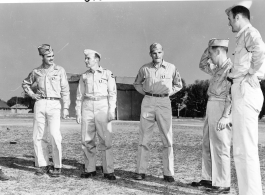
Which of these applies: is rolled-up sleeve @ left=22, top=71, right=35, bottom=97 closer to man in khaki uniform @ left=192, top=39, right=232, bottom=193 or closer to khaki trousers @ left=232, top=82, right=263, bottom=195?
man in khaki uniform @ left=192, top=39, right=232, bottom=193

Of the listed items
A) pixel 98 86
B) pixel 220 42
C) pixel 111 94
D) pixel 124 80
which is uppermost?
pixel 124 80

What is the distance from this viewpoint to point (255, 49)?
10.8 ft

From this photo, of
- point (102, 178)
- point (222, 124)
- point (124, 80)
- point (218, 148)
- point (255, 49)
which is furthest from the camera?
point (124, 80)

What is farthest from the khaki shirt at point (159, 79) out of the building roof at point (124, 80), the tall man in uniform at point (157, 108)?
the building roof at point (124, 80)

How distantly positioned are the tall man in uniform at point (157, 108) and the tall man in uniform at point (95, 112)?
1.68 ft

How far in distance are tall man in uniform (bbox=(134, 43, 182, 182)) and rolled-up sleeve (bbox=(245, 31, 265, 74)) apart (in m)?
2.00

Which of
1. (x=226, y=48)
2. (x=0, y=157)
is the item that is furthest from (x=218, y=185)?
(x=0, y=157)

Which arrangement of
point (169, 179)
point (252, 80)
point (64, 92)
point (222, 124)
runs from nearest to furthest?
point (252, 80) → point (222, 124) → point (169, 179) → point (64, 92)

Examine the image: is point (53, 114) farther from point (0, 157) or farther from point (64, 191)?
point (0, 157)

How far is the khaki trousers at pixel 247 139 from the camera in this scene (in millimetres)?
3297

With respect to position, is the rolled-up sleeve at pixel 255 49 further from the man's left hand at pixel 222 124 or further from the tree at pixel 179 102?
the tree at pixel 179 102

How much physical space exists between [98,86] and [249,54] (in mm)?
2641

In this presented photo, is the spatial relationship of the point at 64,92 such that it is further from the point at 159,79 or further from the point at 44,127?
the point at 159,79

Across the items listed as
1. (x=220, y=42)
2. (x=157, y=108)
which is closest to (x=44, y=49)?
(x=157, y=108)
